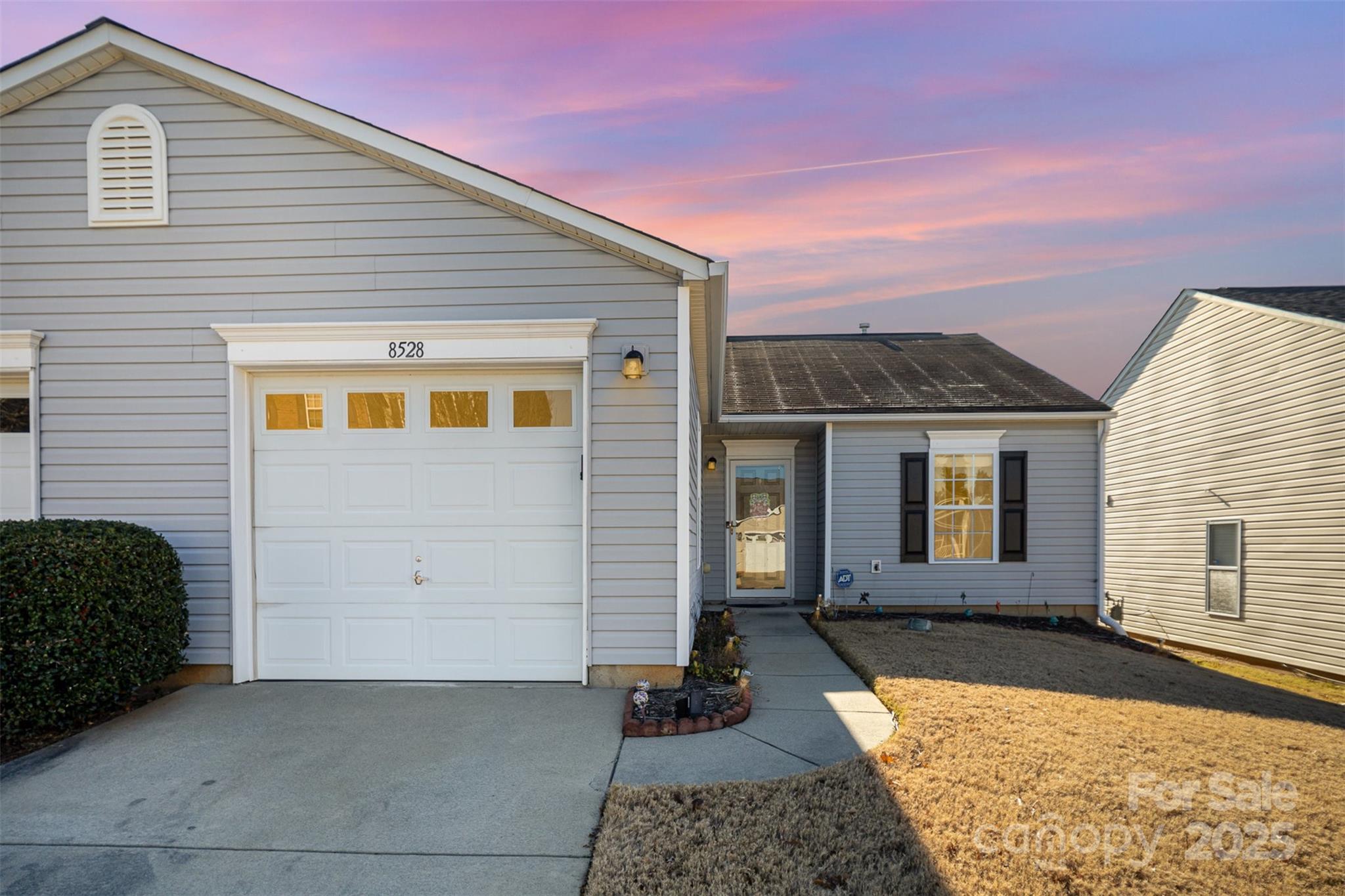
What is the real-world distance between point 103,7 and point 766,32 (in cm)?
593

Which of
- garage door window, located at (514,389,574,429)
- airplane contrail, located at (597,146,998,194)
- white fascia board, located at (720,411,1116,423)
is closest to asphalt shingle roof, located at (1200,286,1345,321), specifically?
white fascia board, located at (720,411,1116,423)

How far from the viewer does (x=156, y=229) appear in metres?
5.54

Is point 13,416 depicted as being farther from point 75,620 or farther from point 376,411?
point 376,411

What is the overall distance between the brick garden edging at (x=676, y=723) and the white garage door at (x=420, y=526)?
1.01m

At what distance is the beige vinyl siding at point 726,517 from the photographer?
36.6ft

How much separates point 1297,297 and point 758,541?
840 cm

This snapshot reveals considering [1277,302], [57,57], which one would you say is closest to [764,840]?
[57,57]

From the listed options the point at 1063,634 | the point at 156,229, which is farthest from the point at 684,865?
the point at 1063,634

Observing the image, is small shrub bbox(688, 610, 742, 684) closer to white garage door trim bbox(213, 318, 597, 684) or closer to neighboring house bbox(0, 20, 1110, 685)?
neighboring house bbox(0, 20, 1110, 685)

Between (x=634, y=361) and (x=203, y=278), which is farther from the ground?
(x=203, y=278)

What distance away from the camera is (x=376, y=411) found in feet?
18.4

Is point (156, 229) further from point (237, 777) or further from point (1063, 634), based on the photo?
point (1063, 634)

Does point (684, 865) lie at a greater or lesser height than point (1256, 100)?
lesser

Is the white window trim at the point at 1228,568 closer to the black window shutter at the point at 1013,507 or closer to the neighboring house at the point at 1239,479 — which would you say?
the neighboring house at the point at 1239,479
